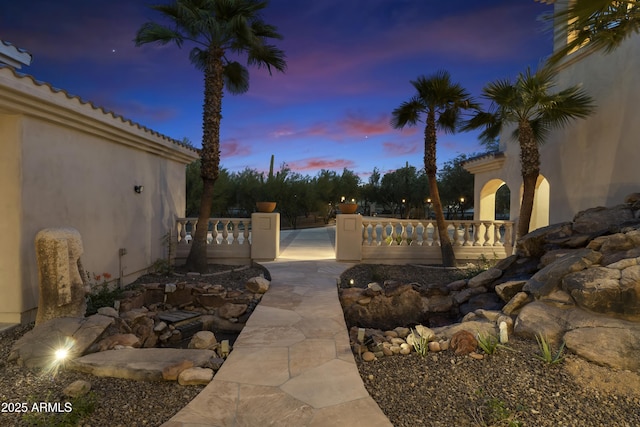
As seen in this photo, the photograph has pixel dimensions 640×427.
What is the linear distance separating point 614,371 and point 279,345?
10.5 ft

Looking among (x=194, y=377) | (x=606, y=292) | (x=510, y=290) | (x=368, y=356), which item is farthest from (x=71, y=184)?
(x=606, y=292)

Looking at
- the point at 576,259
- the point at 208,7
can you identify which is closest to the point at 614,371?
the point at 576,259

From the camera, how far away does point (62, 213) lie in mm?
5316

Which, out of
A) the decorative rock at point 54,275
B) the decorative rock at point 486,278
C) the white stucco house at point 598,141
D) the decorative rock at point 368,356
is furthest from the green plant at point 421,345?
the white stucco house at point 598,141

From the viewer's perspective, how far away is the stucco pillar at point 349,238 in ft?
29.1

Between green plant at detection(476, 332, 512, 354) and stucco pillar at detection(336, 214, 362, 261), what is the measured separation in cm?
528

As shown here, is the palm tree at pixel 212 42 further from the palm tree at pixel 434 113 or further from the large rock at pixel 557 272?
the large rock at pixel 557 272

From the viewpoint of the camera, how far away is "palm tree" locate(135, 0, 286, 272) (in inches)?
277

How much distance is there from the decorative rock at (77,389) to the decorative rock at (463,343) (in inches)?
134

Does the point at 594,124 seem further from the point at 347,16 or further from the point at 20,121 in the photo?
the point at 20,121

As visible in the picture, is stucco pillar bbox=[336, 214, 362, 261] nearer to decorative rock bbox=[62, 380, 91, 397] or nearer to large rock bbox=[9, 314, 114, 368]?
large rock bbox=[9, 314, 114, 368]

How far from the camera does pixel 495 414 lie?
246 cm

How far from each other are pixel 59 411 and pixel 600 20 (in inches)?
300

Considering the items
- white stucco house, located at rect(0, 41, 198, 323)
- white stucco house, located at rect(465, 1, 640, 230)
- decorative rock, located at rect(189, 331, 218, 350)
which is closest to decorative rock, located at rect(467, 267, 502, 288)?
white stucco house, located at rect(465, 1, 640, 230)
